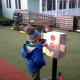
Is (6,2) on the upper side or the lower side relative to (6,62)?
upper

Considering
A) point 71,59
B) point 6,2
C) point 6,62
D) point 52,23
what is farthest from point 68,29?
point 6,2

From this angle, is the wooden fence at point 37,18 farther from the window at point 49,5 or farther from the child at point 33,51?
the child at point 33,51

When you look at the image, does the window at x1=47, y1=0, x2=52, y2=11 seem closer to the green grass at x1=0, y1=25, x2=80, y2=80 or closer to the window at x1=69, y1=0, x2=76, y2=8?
the window at x1=69, y1=0, x2=76, y2=8

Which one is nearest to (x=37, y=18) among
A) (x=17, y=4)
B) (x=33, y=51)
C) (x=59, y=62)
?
(x=17, y=4)

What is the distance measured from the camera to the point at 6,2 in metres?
20.9

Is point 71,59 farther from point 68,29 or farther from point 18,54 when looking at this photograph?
point 68,29

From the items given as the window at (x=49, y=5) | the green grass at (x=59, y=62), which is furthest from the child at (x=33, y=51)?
the window at (x=49, y=5)

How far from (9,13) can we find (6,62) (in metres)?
15.8

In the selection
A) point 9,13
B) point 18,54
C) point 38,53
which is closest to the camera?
point 38,53

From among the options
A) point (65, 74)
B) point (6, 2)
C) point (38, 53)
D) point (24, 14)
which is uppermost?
point (6, 2)

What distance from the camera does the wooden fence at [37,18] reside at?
14.9m

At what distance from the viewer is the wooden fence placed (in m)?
14.9

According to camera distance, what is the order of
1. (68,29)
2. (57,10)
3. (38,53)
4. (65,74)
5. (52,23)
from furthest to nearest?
1. (57,10)
2. (52,23)
3. (68,29)
4. (65,74)
5. (38,53)

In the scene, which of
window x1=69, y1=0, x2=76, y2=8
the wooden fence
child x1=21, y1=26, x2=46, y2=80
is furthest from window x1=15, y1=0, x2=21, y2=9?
child x1=21, y1=26, x2=46, y2=80
